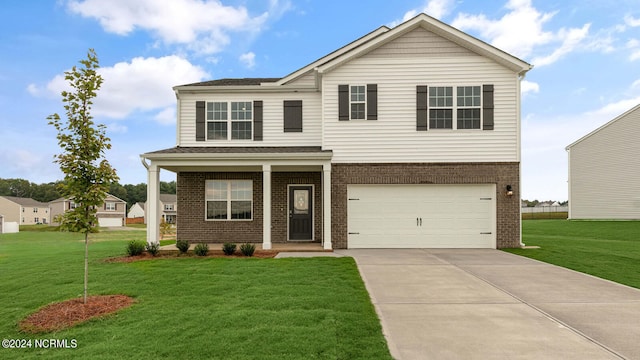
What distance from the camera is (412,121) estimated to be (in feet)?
40.8

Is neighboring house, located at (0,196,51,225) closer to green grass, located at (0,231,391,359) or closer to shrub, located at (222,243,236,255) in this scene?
shrub, located at (222,243,236,255)

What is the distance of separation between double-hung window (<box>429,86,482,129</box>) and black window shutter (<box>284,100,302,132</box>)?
4730mm

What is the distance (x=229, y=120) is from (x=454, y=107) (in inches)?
318

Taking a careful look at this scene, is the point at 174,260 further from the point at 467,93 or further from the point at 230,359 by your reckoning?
the point at 467,93

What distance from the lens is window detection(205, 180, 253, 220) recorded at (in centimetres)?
1402

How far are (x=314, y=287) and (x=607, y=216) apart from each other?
28.8m

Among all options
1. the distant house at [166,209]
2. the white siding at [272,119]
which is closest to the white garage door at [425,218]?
the white siding at [272,119]

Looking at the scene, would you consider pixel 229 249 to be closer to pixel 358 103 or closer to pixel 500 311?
pixel 358 103

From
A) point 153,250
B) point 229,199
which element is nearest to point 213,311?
point 153,250

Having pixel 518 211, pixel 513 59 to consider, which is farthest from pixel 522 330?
pixel 513 59

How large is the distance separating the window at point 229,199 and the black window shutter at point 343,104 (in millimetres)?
4367

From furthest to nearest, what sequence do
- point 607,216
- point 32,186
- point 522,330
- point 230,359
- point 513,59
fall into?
point 32,186 < point 607,216 < point 513,59 < point 522,330 < point 230,359

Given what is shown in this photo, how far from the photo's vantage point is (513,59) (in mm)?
12133

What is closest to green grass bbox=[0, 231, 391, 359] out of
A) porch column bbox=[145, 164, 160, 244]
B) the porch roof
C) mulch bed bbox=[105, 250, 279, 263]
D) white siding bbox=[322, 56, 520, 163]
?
mulch bed bbox=[105, 250, 279, 263]
